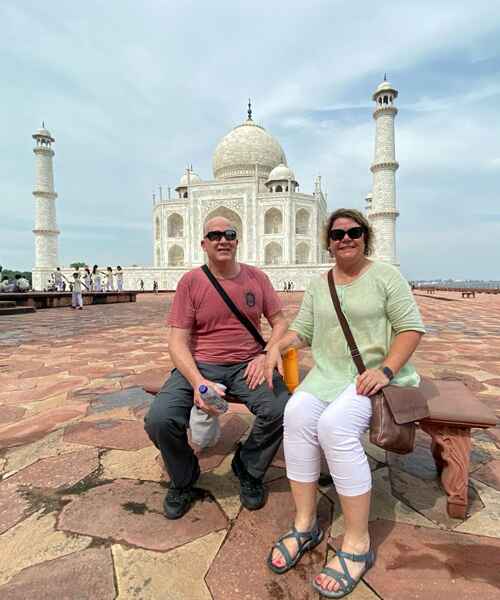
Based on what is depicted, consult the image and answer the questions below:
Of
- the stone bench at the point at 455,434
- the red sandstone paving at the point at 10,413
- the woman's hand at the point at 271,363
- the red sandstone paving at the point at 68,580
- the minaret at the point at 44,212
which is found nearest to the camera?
the red sandstone paving at the point at 68,580

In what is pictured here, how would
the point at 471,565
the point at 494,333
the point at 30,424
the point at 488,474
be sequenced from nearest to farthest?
the point at 471,565, the point at 488,474, the point at 30,424, the point at 494,333

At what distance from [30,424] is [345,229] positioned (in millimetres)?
2257

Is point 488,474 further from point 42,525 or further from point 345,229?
point 42,525

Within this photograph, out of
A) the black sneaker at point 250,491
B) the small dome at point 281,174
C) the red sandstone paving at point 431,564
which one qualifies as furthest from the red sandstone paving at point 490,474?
the small dome at point 281,174

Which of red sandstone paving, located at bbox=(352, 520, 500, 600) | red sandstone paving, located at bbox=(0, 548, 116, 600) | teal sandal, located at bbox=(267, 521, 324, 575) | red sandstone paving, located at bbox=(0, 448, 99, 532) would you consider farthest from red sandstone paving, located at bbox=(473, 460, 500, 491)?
red sandstone paving, located at bbox=(0, 448, 99, 532)

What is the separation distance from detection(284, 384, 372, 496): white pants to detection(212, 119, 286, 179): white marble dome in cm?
3438

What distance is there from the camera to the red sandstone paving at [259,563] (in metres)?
1.13

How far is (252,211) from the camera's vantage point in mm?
30938

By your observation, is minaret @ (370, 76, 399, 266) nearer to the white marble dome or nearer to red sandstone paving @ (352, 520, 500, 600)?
the white marble dome

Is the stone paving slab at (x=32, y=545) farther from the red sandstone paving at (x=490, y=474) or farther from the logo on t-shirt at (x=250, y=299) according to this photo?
the red sandstone paving at (x=490, y=474)

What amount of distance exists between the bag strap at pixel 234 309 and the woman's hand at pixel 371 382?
24.9 inches

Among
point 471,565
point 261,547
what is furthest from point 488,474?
point 261,547

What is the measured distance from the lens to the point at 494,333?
234 inches

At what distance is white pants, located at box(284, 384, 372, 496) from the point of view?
4.26ft
